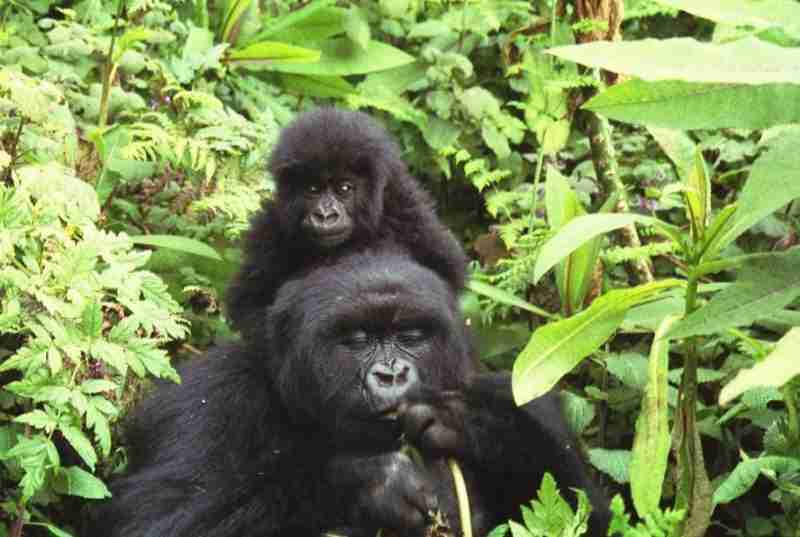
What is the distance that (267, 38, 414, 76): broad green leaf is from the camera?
249 inches

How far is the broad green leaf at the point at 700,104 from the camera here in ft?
10.2

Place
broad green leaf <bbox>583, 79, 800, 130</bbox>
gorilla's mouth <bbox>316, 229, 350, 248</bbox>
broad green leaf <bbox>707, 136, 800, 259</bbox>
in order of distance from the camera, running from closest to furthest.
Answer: broad green leaf <bbox>707, 136, 800, 259</bbox> → broad green leaf <bbox>583, 79, 800, 130</bbox> → gorilla's mouth <bbox>316, 229, 350, 248</bbox>

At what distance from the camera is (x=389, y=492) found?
140 inches

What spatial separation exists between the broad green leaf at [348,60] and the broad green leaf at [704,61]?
346 cm

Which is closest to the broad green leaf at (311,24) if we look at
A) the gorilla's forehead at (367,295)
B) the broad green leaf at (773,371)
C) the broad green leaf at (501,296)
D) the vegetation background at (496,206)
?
the vegetation background at (496,206)

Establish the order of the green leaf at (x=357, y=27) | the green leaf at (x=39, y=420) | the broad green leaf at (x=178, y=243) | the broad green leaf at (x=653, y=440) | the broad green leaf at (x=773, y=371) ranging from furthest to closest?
the green leaf at (x=357, y=27)
the broad green leaf at (x=178, y=243)
the green leaf at (x=39, y=420)
the broad green leaf at (x=653, y=440)
the broad green leaf at (x=773, y=371)

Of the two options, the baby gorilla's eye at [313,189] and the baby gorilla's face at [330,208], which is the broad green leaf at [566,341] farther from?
the baby gorilla's eye at [313,189]

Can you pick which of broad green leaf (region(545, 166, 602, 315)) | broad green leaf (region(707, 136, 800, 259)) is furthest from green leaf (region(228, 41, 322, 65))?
broad green leaf (region(707, 136, 800, 259))

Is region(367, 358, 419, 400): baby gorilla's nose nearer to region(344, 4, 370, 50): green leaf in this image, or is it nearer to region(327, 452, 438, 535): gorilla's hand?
region(327, 452, 438, 535): gorilla's hand

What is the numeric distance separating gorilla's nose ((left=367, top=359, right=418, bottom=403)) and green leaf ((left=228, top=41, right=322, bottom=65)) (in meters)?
2.92

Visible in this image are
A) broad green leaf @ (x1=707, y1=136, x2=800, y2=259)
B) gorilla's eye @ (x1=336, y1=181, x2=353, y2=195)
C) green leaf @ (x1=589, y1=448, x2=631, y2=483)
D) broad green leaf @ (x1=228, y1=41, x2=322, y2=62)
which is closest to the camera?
broad green leaf @ (x1=707, y1=136, x2=800, y2=259)

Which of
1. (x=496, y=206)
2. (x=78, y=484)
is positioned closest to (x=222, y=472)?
(x=78, y=484)

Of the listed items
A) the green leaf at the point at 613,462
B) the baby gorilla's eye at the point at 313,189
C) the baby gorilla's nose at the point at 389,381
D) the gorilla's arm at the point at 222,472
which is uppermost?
the baby gorilla's nose at the point at 389,381

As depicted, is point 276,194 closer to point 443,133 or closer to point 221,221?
point 221,221
